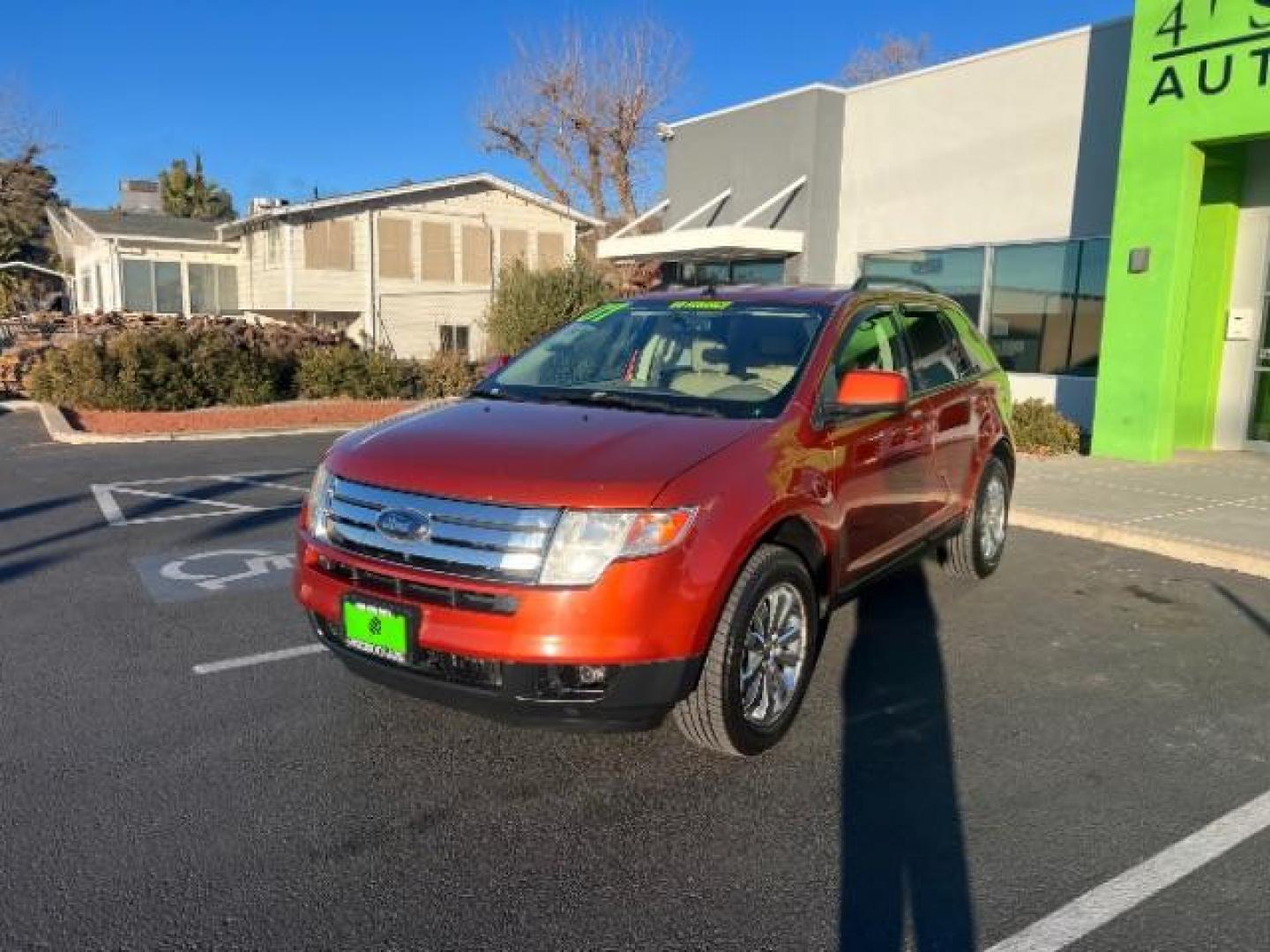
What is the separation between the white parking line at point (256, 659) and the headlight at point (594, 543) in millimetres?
1892

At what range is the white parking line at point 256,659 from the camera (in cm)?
463

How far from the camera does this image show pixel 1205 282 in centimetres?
1123

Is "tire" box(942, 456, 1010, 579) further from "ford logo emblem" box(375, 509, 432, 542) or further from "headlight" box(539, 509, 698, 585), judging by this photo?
"ford logo emblem" box(375, 509, 432, 542)

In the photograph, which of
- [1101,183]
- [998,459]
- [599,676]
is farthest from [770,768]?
[1101,183]

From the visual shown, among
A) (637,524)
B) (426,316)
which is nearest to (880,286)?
(637,524)

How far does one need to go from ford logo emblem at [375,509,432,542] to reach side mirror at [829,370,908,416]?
1.87 metres

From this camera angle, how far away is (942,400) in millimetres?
5406

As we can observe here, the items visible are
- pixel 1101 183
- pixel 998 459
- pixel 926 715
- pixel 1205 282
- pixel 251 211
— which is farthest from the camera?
pixel 251 211

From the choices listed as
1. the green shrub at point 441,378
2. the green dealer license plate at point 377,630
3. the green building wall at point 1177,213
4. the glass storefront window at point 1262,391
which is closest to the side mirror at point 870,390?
the green dealer license plate at point 377,630

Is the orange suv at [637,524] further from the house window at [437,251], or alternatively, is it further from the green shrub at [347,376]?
the house window at [437,251]

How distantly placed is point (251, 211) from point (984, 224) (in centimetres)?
2177

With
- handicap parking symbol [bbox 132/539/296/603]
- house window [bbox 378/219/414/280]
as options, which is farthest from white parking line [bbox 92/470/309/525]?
house window [bbox 378/219/414/280]

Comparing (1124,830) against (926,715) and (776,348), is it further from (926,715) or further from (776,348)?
(776,348)

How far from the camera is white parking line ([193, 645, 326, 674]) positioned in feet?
15.2
